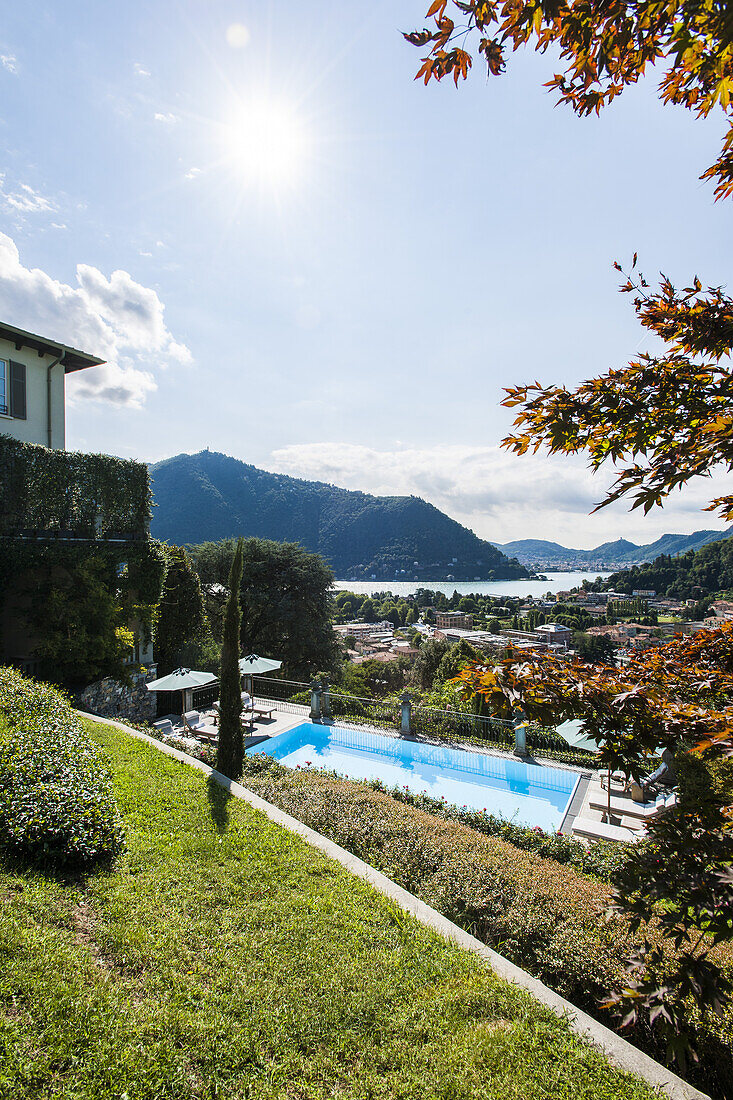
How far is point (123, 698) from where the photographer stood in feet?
47.4

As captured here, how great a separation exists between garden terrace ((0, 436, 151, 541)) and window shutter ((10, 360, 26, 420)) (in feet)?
6.69

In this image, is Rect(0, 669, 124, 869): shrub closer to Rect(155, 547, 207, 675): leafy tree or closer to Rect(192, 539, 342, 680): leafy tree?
Rect(155, 547, 207, 675): leafy tree

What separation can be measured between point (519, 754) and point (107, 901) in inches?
482

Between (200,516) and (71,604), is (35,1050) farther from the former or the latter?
(200,516)

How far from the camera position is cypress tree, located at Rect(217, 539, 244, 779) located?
9.58 m

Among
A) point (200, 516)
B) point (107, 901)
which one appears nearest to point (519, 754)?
point (107, 901)

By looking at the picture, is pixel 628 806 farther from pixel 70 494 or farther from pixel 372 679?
pixel 70 494

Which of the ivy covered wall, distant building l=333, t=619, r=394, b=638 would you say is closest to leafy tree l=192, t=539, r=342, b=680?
the ivy covered wall

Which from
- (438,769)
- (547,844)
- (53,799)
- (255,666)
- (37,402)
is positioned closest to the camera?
(53,799)

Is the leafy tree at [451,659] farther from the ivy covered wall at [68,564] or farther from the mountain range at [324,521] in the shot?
the mountain range at [324,521]

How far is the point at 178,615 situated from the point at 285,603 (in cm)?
708

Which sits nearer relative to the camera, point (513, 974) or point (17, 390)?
point (513, 974)

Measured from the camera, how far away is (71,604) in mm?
12461

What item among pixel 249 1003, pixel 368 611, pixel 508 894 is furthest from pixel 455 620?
pixel 249 1003
